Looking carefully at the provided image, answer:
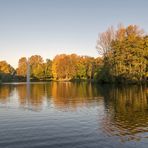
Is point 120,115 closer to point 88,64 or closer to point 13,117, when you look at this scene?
point 13,117

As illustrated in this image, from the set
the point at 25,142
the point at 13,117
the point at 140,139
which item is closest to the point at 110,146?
the point at 140,139

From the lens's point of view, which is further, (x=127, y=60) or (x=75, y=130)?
(x=127, y=60)

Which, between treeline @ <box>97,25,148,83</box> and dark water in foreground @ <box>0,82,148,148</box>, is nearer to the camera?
dark water in foreground @ <box>0,82,148,148</box>

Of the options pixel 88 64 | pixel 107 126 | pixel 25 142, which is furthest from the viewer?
pixel 88 64

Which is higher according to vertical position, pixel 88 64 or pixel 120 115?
pixel 88 64

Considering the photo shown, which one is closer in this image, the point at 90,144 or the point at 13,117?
the point at 90,144

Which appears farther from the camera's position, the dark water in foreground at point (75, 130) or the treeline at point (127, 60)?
the treeline at point (127, 60)

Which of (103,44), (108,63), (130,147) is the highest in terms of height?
(103,44)

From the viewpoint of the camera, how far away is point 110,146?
16.2 m

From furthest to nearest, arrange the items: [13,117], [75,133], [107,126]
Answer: [13,117], [107,126], [75,133]

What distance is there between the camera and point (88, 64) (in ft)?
525

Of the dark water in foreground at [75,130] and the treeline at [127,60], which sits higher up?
the treeline at [127,60]

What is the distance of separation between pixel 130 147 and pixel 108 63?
8103cm

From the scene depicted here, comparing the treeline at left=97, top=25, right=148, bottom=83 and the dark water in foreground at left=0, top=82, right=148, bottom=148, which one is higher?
the treeline at left=97, top=25, right=148, bottom=83
